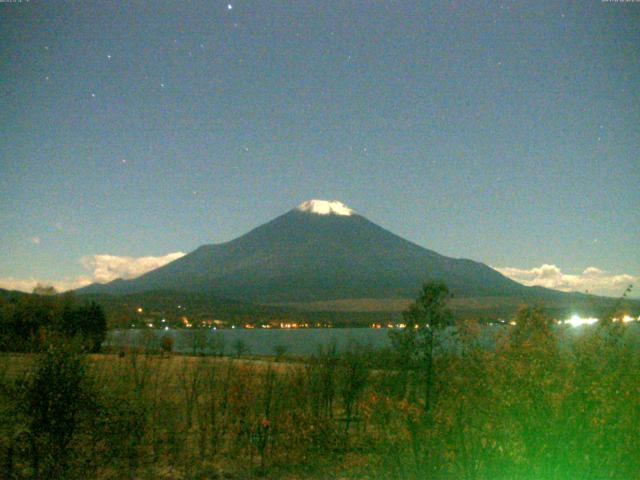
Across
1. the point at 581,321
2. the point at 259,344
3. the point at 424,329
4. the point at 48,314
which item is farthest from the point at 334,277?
the point at 581,321

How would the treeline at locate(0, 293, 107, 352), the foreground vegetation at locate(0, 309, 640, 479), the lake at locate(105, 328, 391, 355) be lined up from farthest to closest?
the treeline at locate(0, 293, 107, 352)
the lake at locate(105, 328, 391, 355)
the foreground vegetation at locate(0, 309, 640, 479)

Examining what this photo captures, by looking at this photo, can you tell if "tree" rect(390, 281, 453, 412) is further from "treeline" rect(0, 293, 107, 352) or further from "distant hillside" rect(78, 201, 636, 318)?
"distant hillside" rect(78, 201, 636, 318)

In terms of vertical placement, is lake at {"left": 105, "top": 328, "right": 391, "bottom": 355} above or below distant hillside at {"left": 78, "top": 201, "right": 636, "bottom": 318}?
below

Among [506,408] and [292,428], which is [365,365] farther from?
[506,408]

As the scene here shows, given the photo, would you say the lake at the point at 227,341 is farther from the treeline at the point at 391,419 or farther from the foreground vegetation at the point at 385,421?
the foreground vegetation at the point at 385,421

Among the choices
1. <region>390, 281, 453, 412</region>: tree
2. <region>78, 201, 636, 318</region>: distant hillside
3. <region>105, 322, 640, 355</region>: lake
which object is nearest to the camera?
<region>105, 322, 640, 355</region>: lake

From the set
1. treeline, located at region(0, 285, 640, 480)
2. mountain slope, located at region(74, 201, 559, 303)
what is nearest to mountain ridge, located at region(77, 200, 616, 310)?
mountain slope, located at region(74, 201, 559, 303)

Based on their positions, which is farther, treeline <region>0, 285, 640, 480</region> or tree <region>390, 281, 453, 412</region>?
tree <region>390, 281, 453, 412</region>

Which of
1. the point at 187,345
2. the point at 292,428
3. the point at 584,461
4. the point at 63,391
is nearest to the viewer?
the point at 584,461

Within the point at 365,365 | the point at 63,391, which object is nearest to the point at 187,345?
the point at 365,365
